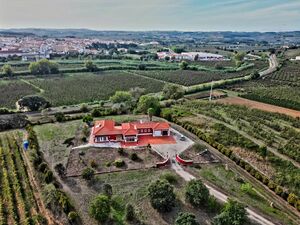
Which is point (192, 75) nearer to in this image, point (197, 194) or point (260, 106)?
point (260, 106)

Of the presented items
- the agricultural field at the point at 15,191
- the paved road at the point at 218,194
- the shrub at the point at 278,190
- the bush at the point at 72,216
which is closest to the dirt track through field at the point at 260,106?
the shrub at the point at 278,190

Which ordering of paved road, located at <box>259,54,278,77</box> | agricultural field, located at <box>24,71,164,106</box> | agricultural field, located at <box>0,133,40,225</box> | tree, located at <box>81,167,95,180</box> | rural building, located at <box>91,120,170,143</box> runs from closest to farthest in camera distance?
agricultural field, located at <box>0,133,40,225</box> → tree, located at <box>81,167,95,180</box> → rural building, located at <box>91,120,170,143</box> → agricultural field, located at <box>24,71,164,106</box> → paved road, located at <box>259,54,278,77</box>

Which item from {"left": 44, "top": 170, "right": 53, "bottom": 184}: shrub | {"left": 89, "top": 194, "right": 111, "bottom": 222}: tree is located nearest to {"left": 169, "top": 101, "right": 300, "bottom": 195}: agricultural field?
{"left": 89, "top": 194, "right": 111, "bottom": 222}: tree

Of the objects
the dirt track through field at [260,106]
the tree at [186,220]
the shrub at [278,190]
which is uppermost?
the tree at [186,220]

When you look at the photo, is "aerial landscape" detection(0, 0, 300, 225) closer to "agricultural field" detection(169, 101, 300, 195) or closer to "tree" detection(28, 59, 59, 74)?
"agricultural field" detection(169, 101, 300, 195)

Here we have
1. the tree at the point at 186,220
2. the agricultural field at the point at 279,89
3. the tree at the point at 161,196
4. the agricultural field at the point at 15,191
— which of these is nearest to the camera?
the tree at the point at 186,220

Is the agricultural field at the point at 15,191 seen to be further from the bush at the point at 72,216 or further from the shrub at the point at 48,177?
the bush at the point at 72,216
